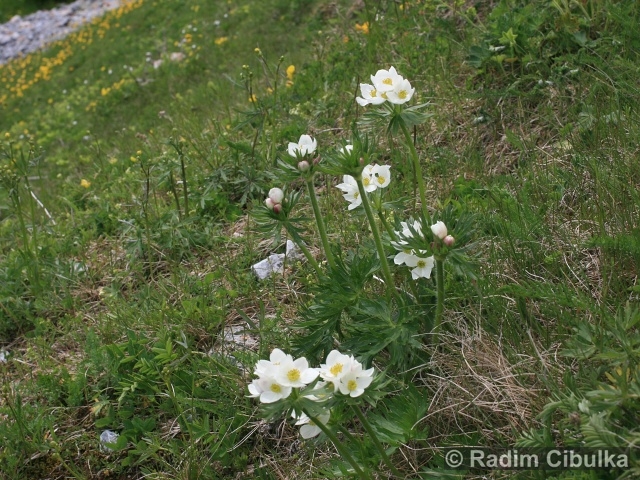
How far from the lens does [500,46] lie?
3.47 m

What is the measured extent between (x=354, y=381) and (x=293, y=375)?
174 mm

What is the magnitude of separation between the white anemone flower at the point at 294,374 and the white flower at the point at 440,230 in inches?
20.8

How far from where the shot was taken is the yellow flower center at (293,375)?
1579mm

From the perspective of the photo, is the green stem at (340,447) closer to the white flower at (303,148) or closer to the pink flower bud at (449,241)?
the pink flower bud at (449,241)

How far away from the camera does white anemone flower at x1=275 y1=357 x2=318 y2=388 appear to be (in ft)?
5.16

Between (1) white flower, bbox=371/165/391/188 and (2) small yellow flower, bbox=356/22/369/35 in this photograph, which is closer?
(1) white flower, bbox=371/165/391/188

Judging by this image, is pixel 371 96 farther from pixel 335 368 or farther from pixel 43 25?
pixel 43 25

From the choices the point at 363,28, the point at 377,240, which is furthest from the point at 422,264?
the point at 363,28

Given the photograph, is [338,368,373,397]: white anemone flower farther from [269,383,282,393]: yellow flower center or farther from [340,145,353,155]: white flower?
[340,145,353,155]: white flower

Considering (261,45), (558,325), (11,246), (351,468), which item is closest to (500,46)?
(558,325)

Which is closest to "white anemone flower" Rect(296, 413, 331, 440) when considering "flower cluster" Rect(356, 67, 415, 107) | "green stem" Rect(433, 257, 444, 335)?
"green stem" Rect(433, 257, 444, 335)

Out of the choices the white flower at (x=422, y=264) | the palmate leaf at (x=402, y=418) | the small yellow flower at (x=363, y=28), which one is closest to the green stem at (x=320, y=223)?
the white flower at (x=422, y=264)

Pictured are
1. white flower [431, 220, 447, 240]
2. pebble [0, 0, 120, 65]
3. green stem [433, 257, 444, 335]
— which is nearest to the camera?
white flower [431, 220, 447, 240]

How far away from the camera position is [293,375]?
1585mm
